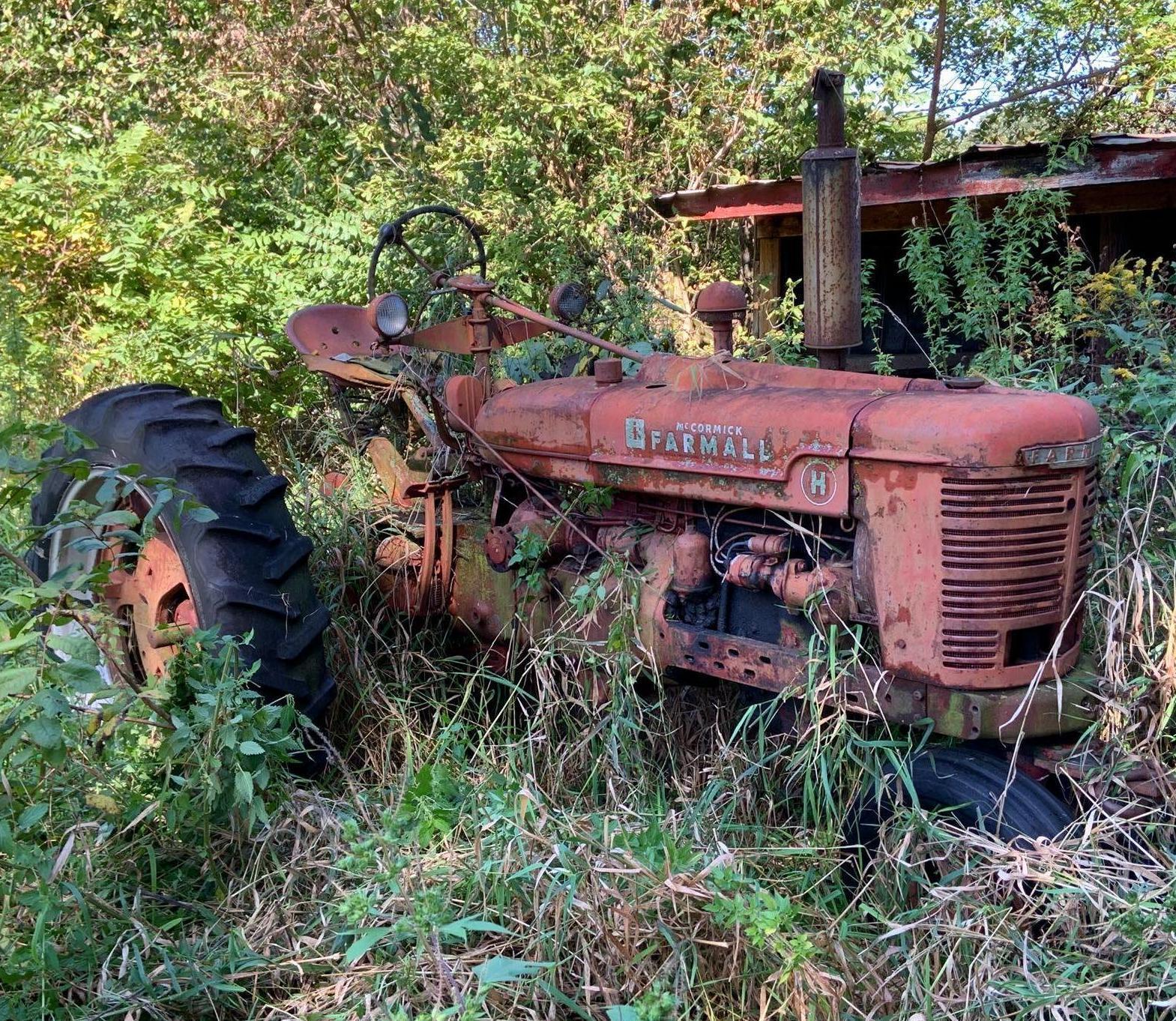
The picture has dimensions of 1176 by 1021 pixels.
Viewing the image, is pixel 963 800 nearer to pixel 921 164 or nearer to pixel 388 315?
pixel 388 315

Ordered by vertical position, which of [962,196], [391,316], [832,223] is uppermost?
[962,196]

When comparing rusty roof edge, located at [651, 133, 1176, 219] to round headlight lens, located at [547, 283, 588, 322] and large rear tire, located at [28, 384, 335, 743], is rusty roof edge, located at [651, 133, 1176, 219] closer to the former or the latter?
round headlight lens, located at [547, 283, 588, 322]

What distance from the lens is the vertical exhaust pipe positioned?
125 inches

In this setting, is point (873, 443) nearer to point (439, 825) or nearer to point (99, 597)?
point (439, 825)

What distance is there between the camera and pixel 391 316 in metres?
3.94

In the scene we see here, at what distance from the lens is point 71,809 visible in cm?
287

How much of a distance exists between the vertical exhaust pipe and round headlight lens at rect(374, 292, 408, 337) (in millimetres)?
1469

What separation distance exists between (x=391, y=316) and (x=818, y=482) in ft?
5.76

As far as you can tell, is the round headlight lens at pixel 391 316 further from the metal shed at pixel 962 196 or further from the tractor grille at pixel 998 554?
the metal shed at pixel 962 196

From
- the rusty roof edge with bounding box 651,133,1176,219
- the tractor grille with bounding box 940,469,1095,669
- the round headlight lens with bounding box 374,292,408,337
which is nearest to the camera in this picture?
the tractor grille with bounding box 940,469,1095,669

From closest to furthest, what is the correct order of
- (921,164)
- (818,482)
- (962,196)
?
1. (818,482)
2. (962,196)
3. (921,164)

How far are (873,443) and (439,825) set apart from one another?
143 cm

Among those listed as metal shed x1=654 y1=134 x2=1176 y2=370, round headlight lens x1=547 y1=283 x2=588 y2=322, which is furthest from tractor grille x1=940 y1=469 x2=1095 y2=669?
metal shed x1=654 y1=134 x2=1176 y2=370

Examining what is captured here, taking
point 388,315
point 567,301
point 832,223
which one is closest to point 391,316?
point 388,315
